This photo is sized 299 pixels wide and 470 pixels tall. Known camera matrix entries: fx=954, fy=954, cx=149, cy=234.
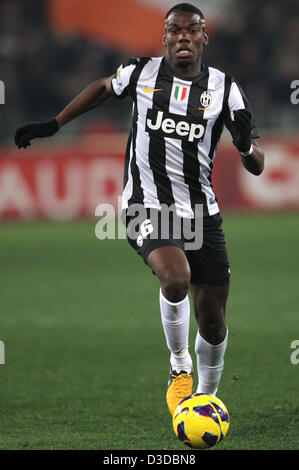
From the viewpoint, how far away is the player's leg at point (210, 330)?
16.6ft

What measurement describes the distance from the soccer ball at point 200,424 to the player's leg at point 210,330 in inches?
24.5

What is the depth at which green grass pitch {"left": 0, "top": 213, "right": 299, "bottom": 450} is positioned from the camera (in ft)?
16.6

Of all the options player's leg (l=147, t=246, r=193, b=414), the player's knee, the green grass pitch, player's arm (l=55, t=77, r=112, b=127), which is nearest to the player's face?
player's arm (l=55, t=77, r=112, b=127)

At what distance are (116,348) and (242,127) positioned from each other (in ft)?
10.7

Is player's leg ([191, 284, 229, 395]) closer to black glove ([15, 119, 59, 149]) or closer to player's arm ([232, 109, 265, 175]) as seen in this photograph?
player's arm ([232, 109, 265, 175])

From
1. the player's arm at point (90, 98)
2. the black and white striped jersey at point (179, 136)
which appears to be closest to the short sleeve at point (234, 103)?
the black and white striped jersey at point (179, 136)

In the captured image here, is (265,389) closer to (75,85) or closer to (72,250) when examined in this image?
(72,250)

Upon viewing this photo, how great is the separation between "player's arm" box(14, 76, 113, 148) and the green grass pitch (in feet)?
5.22

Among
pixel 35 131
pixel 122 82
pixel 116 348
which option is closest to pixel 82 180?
pixel 116 348

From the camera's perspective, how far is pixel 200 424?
14.7 ft

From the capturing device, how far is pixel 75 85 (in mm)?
17969
